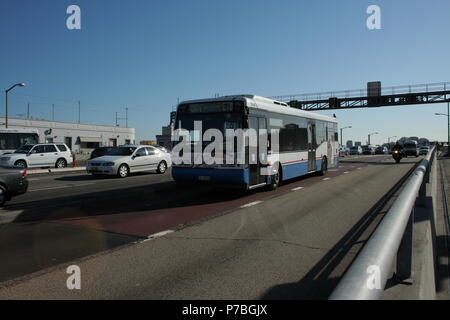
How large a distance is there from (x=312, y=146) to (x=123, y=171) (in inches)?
356

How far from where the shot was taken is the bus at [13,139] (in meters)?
26.8

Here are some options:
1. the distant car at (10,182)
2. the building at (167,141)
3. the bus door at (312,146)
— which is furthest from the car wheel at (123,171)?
the bus door at (312,146)

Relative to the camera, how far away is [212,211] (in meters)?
9.17

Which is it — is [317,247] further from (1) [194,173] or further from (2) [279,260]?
(1) [194,173]

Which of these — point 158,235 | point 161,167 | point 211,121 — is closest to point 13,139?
point 161,167

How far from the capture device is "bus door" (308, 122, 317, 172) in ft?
54.0

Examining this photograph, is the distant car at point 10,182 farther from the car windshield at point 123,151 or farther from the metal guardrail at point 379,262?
the metal guardrail at point 379,262

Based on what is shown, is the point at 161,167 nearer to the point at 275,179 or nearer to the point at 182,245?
the point at 275,179

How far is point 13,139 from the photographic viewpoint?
2725 cm

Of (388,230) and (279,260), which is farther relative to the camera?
(279,260)

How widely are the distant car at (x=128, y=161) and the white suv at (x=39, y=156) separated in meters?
6.39
